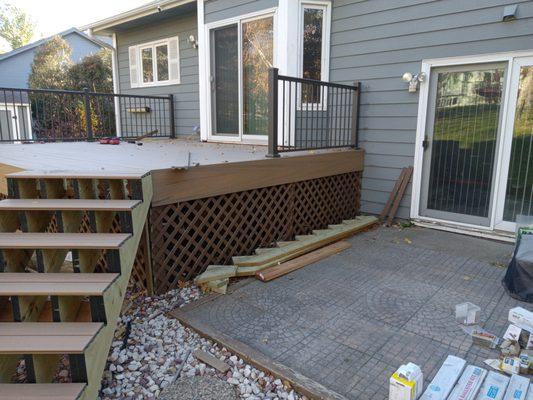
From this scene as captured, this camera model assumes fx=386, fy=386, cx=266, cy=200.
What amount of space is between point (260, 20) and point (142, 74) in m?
3.64

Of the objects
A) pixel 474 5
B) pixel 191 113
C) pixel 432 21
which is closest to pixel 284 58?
pixel 432 21

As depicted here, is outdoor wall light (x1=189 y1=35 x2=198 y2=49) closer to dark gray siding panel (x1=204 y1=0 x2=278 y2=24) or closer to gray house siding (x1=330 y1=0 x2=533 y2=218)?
dark gray siding panel (x1=204 y1=0 x2=278 y2=24)

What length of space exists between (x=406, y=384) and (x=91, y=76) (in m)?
16.4

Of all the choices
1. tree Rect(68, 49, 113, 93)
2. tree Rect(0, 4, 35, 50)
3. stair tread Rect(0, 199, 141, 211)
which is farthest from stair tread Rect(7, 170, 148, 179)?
tree Rect(0, 4, 35, 50)

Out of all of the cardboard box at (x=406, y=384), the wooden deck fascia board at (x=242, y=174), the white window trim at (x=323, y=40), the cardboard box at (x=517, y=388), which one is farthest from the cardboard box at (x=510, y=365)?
the white window trim at (x=323, y=40)

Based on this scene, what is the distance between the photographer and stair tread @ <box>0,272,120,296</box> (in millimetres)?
1854

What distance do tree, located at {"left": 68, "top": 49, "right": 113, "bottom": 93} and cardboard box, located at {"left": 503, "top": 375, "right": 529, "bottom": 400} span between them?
1604 centimetres

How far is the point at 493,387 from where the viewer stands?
6.09ft

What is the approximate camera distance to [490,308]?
2732 millimetres

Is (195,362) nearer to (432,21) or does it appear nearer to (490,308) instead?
(490,308)

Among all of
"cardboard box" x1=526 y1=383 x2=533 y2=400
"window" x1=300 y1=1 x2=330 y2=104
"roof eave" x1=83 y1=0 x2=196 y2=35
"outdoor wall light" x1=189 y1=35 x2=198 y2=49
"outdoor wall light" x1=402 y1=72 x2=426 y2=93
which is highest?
"roof eave" x1=83 y1=0 x2=196 y2=35

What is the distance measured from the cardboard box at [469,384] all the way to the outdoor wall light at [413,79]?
3332 millimetres

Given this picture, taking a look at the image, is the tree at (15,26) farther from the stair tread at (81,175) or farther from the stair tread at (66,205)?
the stair tread at (66,205)

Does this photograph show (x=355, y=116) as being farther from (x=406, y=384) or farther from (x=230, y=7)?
(x=406, y=384)
